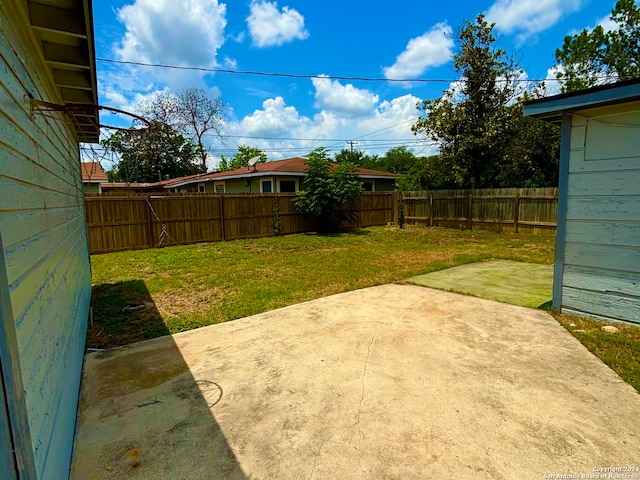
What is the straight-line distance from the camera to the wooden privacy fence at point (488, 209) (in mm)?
11773

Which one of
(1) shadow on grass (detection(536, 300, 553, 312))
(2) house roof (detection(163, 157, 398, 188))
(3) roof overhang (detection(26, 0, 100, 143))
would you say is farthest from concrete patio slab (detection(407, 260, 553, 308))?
(2) house roof (detection(163, 157, 398, 188))

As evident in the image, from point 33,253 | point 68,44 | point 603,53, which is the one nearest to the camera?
point 33,253

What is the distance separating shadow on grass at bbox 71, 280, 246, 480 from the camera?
192 cm

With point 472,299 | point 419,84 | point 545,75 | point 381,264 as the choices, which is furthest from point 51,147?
point 545,75

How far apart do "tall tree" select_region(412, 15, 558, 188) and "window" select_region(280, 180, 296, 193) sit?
6.92m

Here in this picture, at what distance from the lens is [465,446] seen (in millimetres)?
1996

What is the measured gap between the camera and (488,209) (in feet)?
43.7

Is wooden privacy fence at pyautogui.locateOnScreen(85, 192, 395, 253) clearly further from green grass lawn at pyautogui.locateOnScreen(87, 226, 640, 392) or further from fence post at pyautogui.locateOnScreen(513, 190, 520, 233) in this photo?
fence post at pyautogui.locateOnScreen(513, 190, 520, 233)

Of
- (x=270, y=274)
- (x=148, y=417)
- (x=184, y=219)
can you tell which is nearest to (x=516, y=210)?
(x=270, y=274)

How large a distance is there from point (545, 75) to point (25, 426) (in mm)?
19335

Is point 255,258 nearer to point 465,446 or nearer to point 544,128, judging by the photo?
point 465,446

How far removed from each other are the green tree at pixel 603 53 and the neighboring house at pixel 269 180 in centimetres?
1103

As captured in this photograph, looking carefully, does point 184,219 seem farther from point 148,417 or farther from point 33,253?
point 33,253

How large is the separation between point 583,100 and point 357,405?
3982 mm
